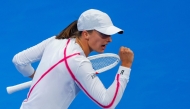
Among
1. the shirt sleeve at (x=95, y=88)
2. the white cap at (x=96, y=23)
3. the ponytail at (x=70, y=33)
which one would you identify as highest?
the white cap at (x=96, y=23)

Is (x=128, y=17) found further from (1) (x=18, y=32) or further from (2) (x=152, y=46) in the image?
(1) (x=18, y=32)

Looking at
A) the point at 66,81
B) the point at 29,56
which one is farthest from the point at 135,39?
the point at 66,81

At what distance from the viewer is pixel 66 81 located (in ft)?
6.62

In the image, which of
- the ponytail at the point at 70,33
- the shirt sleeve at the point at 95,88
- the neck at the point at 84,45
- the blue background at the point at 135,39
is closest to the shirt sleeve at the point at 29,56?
the ponytail at the point at 70,33

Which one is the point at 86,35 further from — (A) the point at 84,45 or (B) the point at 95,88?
(B) the point at 95,88

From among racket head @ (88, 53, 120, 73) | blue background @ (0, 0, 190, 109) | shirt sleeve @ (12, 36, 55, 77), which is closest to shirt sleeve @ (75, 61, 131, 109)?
shirt sleeve @ (12, 36, 55, 77)

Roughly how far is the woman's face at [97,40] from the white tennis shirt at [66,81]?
0.22ft

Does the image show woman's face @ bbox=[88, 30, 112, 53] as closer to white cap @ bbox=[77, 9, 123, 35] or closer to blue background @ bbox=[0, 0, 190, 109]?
white cap @ bbox=[77, 9, 123, 35]

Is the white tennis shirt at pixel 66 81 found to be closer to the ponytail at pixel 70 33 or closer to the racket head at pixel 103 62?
the ponytail at pixel 70 33

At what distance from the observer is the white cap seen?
2070 millimetres

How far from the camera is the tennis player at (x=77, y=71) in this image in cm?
197

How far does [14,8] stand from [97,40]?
A: 3342 millimetres

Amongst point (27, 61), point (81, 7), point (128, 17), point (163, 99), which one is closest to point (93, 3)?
point (81, 7)

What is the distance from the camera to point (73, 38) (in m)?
2.14
